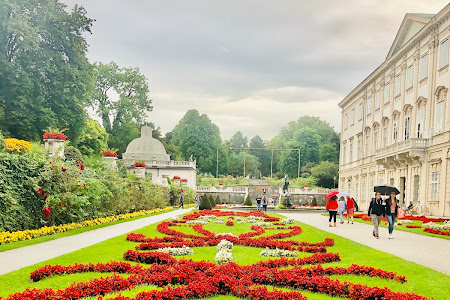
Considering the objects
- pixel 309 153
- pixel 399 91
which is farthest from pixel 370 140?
pixel 309 153

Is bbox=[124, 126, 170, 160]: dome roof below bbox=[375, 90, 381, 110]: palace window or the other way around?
below

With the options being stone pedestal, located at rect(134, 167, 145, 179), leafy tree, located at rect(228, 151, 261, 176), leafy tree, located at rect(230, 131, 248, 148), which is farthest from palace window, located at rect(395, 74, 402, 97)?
leafy tree, located at rect(230, 131, 248, 148)

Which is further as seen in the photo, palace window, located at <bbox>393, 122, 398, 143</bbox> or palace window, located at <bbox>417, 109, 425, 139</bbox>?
palace window, located at <bbox>393, 122, 398, 143</bbox>

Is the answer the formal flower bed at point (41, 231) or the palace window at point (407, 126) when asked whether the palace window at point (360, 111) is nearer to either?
the palace window at point (407, 126)

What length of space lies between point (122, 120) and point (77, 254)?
58802 mm

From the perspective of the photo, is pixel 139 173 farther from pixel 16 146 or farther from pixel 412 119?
pixel 412 119

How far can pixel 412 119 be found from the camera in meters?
32.4

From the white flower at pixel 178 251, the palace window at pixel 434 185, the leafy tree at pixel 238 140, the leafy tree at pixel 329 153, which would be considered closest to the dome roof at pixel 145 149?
the leafy tree at pixel 329 153

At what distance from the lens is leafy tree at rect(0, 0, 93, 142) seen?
3038cm

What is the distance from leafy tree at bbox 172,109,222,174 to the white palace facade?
145 feet

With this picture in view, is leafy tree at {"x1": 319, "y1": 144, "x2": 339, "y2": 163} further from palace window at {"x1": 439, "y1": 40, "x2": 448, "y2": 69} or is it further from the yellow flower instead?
the yellow flower

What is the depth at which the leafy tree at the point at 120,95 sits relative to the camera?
66.1 meters

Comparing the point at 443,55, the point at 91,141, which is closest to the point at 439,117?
the point at 443,55

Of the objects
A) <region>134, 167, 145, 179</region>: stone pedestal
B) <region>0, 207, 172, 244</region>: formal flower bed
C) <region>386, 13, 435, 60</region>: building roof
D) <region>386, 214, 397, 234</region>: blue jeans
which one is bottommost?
<region>0, 207, 172, 244</region>: formal flower bed
